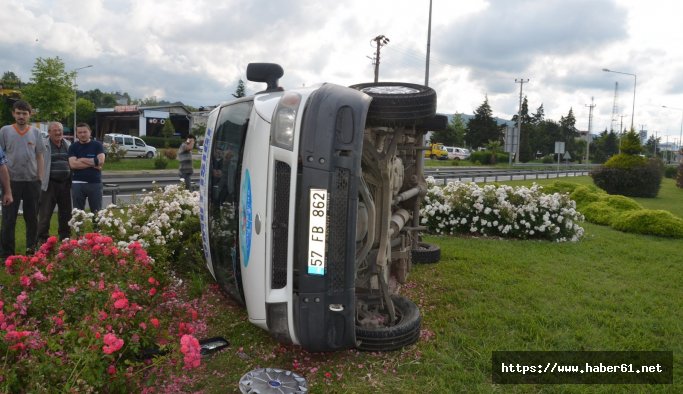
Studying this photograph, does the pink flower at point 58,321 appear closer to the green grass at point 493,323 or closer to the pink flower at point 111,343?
the pink flower at point 111,343

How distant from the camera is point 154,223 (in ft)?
19.2

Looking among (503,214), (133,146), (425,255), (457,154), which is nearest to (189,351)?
(425,255)

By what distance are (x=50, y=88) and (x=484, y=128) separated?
52.3 metres

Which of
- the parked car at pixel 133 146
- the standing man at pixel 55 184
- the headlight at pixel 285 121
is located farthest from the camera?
the parked car at pixel 133 146

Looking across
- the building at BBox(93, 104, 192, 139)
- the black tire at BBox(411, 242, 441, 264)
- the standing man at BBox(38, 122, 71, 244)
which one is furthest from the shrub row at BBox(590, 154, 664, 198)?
the building at BBox(93, 104, 192, 139)

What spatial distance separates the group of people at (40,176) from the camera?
20.7 feet

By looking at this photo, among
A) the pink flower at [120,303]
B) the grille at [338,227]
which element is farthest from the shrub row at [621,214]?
the pink flower at [120,303]

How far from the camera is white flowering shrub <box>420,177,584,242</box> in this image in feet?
30.9

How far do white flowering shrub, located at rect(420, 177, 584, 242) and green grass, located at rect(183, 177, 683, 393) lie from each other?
1.24 meters

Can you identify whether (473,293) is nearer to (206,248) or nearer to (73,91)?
(206,248)

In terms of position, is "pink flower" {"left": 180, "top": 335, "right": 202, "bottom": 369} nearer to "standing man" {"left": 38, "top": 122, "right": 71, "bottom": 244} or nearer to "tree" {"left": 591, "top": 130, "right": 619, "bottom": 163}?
"standing man" {"left": 38, "top": 122, "right": 71, "bottom": 244}

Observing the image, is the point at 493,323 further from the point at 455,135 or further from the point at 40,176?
the point at 455,135

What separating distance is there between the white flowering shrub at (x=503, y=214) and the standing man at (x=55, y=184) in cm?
586

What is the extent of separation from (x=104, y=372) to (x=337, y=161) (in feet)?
6.16
